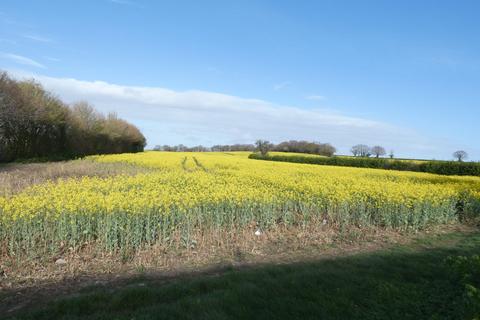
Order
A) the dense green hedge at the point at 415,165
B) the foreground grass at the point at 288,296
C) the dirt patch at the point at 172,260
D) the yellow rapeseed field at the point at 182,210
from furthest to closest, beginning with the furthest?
the dense green hedge at the point at 415,165, the yellow rapeseed field at the point at 182,210, the dirt patch at the point at 172,260, the foreground grass at the point at 288,296

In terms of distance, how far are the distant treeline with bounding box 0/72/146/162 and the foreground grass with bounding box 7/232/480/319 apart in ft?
94.3

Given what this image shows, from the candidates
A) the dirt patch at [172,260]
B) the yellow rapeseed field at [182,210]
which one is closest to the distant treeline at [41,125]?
the yellow rapeseed field at [182,210]

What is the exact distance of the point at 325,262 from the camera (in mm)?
7621

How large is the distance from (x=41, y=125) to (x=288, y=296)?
37140 millimetres

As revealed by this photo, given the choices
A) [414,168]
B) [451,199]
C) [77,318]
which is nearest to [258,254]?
[77,318]

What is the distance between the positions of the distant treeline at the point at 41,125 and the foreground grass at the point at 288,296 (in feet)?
94.3

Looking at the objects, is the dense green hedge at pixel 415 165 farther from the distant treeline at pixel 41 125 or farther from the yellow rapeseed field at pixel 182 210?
the distant treeline at pixel 41 125

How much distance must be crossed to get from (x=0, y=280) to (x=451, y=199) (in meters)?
13.7

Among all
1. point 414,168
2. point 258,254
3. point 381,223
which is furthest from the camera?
point 414,168

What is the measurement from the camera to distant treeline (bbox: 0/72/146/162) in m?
30.4

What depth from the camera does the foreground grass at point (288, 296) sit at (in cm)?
479

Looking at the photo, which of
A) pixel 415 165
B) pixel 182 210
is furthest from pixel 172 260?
pixel 415 165

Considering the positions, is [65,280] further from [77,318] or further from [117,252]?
[77,318]

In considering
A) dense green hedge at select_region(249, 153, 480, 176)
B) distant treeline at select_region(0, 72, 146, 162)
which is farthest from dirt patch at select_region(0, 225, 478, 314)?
dense green hedge at select_region(249, 153, 480, 176)
